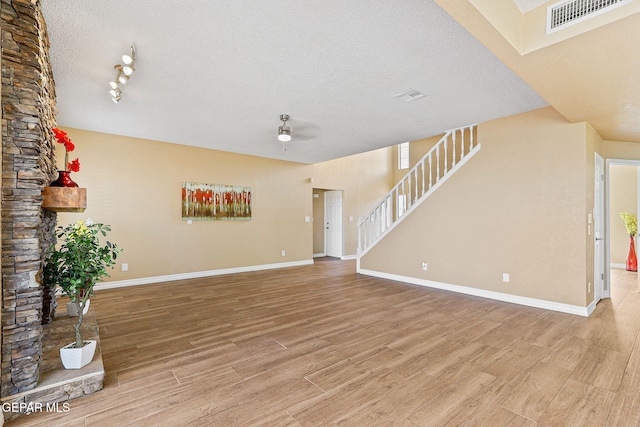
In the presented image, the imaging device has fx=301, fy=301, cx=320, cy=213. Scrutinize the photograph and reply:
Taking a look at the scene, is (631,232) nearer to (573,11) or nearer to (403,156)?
(403,156)

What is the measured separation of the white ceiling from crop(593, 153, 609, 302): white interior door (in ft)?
5.21

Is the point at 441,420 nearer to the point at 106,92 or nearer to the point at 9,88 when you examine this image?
the point at 9,88

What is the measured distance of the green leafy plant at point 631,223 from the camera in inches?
250

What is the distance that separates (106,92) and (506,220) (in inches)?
216

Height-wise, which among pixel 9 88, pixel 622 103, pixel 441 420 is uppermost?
pixel 622 103

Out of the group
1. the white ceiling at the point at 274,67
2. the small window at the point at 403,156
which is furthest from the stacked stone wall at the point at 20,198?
the small window at the point at 403,156

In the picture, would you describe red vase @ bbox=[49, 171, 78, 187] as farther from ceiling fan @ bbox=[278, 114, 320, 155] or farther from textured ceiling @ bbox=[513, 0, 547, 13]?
textured ceiling @ bbox=[513, 0, 547, 13]

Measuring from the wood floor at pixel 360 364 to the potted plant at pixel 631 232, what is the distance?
303 cm

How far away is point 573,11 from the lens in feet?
6.51

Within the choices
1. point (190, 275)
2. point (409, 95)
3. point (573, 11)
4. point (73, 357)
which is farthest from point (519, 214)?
point (190, 275)

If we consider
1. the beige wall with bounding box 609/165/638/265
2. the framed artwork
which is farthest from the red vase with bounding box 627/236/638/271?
the framed artwork

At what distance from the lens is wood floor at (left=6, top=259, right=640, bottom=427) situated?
6.28 ft

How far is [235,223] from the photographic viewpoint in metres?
6.66

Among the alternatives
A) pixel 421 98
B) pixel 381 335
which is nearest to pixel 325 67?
pixel 421 98
